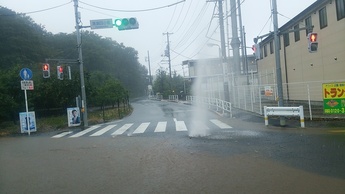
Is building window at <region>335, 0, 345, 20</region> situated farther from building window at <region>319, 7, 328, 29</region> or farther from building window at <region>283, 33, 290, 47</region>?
building window at <region>283, 33, 290, 47</region>

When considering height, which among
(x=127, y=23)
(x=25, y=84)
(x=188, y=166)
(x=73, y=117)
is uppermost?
(x=127, y=23)

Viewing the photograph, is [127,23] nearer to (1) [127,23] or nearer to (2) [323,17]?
(1) [127,23]

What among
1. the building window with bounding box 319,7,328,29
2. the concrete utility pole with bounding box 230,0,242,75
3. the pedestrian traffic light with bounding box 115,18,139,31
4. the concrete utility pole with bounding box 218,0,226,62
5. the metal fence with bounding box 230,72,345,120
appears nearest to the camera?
the pedestrian traffic light with bounding box 115,18,139,31

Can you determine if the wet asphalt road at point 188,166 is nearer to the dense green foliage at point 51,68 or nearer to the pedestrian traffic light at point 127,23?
the pedestrian traffic light at point 127,23

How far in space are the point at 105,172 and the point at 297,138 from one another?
6.33 meters

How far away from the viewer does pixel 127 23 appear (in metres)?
15.0

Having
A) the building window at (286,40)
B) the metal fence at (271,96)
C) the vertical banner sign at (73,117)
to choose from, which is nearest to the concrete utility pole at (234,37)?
the metal fence at (271,96)

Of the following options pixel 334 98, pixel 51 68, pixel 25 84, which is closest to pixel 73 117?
pixel 25 84

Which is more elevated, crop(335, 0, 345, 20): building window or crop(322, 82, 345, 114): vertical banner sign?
crop(335, 0, 345, 20): building window

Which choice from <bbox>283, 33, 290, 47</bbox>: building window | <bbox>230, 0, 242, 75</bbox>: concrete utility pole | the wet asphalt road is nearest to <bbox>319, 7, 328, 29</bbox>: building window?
<bbox>230, 0, 242, 75</bbox>: concrete utility pole

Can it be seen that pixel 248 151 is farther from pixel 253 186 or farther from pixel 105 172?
pixel 105 172

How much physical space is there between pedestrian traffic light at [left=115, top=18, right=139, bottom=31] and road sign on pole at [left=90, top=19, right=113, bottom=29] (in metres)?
1.51

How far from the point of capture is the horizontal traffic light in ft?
49.0

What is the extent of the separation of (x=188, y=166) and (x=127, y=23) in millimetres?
10280
